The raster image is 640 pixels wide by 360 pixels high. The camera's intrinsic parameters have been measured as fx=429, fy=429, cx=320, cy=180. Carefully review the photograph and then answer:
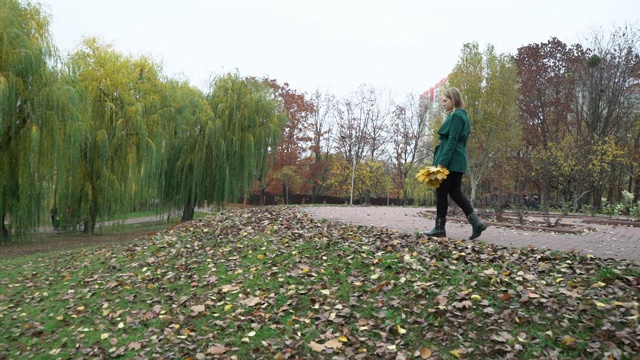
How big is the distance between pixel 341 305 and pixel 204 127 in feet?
51.4

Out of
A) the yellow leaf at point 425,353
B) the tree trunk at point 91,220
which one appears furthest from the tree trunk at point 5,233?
the yellow leaf at point 425,353

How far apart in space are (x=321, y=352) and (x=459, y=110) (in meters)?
3.59

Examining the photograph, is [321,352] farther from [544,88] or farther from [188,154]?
[544,88]

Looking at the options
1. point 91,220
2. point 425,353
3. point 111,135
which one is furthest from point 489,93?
point 425,353

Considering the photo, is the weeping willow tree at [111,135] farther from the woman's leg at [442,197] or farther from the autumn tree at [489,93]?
the autumn tree at [489,93]

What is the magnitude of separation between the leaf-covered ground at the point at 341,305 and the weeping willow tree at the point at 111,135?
8840 millimetres

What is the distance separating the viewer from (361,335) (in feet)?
12.7

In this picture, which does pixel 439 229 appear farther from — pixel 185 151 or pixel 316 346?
pixel 185 151

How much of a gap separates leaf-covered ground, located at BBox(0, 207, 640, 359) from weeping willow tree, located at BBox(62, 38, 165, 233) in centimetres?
884

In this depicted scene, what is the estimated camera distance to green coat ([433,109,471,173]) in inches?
219

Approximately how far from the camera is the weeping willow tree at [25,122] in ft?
39.2

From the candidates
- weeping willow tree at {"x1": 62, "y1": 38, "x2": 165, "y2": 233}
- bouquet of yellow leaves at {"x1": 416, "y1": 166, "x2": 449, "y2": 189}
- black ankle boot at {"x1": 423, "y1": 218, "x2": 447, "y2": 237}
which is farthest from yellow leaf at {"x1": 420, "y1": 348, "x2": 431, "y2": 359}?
weeping willow tree at {"x1": 62, "y1": 38, "x2": 165, "y2": 233}

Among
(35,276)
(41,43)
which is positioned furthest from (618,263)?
(41,43)

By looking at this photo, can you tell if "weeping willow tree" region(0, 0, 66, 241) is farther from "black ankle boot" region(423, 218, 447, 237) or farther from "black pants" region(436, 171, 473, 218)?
"black pants" region(436, 171, 473, 218)
